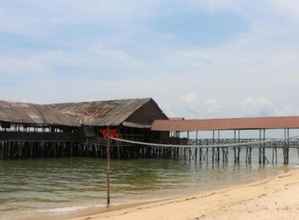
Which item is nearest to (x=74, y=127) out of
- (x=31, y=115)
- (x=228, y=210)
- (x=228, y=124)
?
(x=31, y=115)

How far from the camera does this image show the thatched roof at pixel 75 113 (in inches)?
1877

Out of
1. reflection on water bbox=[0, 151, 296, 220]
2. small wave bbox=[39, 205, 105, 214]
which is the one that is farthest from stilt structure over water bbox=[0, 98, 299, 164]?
small wave bbox=[39, 205, 105, 214]

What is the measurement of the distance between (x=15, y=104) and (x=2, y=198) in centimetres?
3068

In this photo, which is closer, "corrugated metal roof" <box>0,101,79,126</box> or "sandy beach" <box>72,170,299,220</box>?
"sandy beach" <box>72,170,299,220</box>

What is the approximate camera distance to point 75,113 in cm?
5728

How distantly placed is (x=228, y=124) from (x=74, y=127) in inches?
590

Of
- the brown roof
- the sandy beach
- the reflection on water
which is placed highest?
the brown roof

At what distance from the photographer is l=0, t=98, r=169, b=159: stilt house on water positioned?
4703 centimetres

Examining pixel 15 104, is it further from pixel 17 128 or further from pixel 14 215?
pixel 14 215

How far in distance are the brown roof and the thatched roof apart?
10.9ft

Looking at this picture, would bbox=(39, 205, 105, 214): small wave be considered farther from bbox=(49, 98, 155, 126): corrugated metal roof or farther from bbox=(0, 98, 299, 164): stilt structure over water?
bbox=(49, 98, 155, 126): corrugated metal roof

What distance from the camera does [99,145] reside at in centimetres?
5281

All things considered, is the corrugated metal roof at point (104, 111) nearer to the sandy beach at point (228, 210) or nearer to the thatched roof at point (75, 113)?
the thatched roof at point (75, 113)

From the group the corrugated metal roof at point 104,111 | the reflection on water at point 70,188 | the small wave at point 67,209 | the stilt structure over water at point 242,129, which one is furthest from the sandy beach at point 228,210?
the corrugated metal roof at point 104,111
